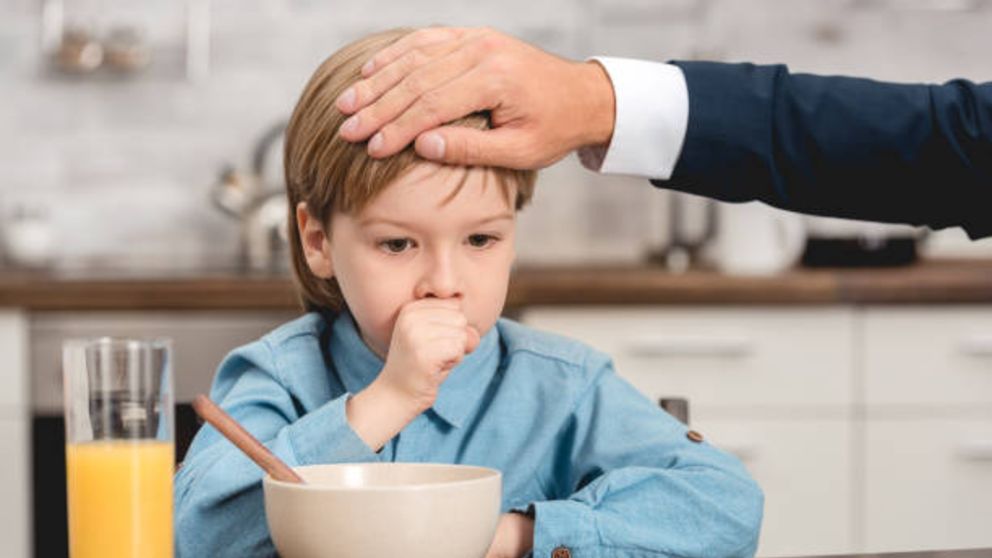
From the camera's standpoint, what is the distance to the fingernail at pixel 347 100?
3.98ft

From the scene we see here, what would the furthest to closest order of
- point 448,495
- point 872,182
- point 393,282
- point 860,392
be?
point 860,392
point 872,182
point 393,282
point 448,495

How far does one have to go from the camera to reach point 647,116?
1.30 m

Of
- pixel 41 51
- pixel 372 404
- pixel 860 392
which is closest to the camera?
pixel 372 404

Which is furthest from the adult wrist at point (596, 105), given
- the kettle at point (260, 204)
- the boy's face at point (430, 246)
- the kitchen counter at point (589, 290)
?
the kettle at point (260, 204)

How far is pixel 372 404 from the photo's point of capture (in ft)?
3.70

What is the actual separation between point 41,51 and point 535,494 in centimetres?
248

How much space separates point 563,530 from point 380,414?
17cm

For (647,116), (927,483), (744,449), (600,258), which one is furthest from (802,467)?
(647,116)

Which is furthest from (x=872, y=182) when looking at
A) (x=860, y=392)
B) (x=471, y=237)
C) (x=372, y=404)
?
(x=860, y=392)

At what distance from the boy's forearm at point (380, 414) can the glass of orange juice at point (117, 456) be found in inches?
9.9

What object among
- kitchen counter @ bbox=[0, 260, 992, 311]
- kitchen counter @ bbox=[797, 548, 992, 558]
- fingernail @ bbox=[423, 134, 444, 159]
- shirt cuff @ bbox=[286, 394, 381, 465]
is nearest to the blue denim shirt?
shirt cuff @ bbox=[286, 394, 381, 465]

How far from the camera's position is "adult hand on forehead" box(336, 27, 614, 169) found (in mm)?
1190

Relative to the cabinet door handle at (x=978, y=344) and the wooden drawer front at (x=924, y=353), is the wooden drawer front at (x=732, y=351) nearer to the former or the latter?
the wooden drawer front at (x=924, y=353)

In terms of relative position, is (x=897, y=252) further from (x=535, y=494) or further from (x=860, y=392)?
(x=535, y=494)
